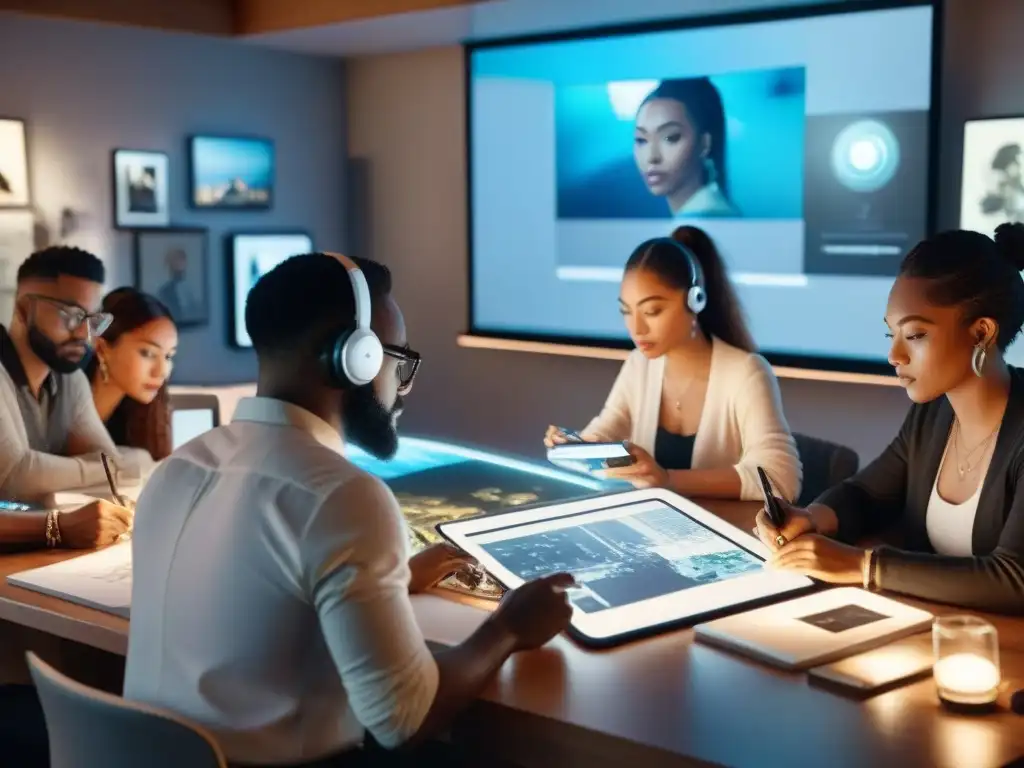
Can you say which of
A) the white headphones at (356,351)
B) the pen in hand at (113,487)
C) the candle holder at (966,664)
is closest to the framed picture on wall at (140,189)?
the pen in hand at (113,487)

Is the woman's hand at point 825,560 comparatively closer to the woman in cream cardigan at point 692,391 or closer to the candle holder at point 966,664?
the candle holder at point 966,664

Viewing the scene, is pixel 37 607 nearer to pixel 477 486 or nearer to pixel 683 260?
pixel 477 486

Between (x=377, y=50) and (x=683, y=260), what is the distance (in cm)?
305

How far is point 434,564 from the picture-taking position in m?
1.95

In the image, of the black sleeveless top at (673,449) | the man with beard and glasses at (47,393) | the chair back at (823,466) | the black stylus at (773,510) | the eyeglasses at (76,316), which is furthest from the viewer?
the black sleeveless top at (673,449)

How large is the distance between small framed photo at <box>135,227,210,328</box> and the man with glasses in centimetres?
211

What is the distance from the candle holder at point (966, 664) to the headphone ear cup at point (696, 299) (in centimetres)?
148

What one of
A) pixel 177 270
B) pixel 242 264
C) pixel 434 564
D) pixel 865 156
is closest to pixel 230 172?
pixel 242 264

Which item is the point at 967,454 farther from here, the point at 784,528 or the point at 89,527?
the point at 89,527

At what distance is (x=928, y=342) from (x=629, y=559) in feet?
2.09

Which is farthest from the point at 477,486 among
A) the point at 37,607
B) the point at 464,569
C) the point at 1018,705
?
the point at 1018,705

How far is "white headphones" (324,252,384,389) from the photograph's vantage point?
1.55m

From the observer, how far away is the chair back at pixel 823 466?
2893 millimetres

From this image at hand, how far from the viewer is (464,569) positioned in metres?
1.98
